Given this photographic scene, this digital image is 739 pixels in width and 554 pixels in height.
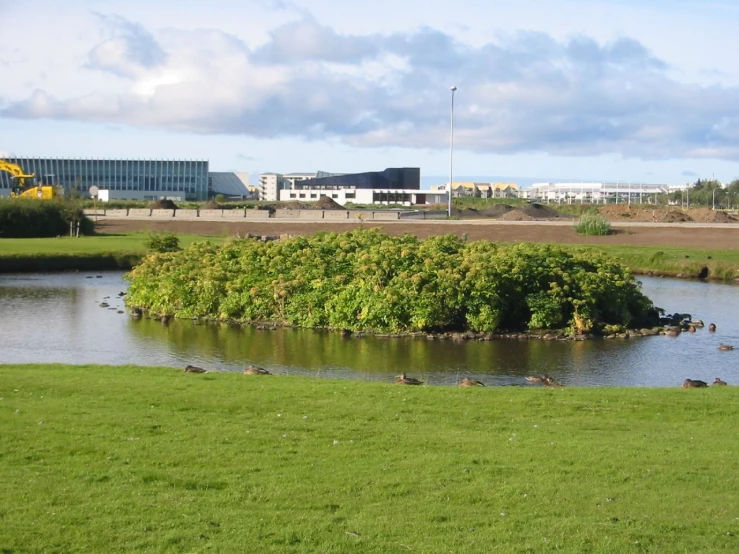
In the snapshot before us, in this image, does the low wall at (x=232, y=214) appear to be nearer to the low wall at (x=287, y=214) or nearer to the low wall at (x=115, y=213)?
the low wall at (x=287, y=214)

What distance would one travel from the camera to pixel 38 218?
67812 millimetres

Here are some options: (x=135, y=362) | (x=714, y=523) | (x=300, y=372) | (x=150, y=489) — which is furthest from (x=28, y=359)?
(x=714, y=523)

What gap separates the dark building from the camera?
502 feet

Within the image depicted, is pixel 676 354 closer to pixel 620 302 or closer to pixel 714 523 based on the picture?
pixel 620 302

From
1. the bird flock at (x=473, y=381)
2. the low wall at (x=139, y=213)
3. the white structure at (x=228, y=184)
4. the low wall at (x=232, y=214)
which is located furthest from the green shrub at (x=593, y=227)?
the white structure at (x=228, y=184)

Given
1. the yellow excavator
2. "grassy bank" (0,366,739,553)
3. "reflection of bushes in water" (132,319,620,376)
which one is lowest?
"reflection of bushes in water" (132,319,620,376)

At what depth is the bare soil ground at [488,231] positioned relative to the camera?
223 ft

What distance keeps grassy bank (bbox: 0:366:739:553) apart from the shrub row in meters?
15.2

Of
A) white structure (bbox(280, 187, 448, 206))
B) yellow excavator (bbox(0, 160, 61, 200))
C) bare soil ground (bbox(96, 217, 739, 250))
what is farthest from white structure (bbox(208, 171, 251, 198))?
bare soil ground (bbox(96, 217, 739, 250))

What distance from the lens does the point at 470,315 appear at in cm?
3141

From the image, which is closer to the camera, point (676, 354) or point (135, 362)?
point (135, 362)

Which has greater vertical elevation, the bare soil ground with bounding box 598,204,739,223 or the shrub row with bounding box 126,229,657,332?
the bare soil ground with bounding box 598,204,739,223

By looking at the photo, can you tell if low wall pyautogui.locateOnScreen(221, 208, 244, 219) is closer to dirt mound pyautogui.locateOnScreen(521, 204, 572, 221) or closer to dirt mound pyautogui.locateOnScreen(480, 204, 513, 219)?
dirt mound pyautogui.locateOnScreen(480, 204, 513, 219)

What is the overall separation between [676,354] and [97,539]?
22.7 metres
